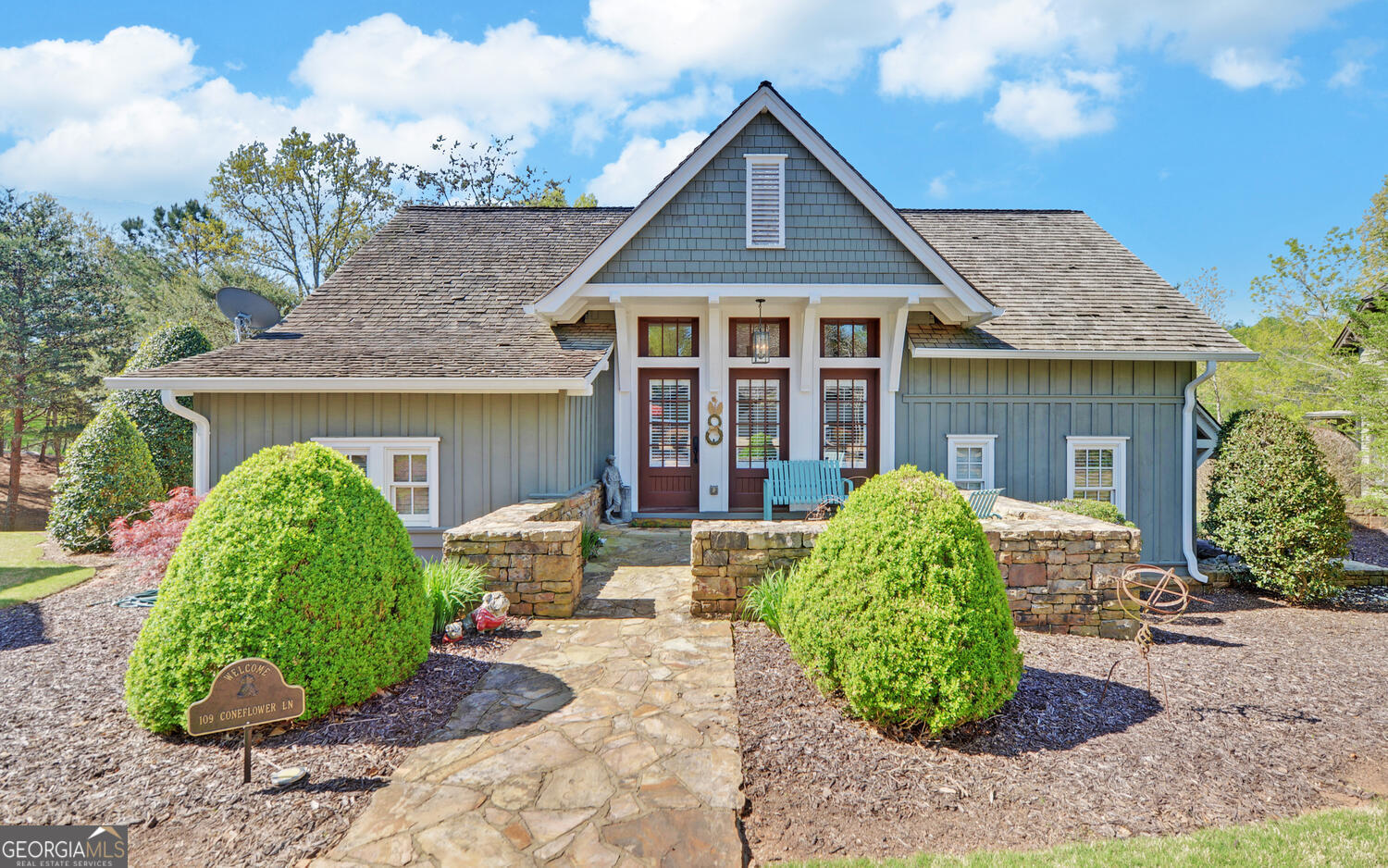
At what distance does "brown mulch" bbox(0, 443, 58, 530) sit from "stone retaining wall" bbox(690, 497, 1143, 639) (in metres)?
20.0

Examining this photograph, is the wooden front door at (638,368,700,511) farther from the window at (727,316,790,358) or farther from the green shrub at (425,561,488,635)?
the green shrub at (425,561,488,635)

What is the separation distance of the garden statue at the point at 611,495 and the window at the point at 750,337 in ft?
8.22

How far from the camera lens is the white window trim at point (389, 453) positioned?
7738 mm

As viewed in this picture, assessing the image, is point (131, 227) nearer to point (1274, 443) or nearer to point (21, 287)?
point (21, 287)

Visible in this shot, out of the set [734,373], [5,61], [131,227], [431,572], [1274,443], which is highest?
[131,227]

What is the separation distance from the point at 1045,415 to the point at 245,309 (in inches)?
466

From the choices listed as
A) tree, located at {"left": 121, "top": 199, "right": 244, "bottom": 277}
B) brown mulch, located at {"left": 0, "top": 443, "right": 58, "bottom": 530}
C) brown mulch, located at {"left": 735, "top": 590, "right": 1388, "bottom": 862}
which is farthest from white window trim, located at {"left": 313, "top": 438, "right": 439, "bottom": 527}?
tree, located at {"left": 121, "top": 199, "right": 244, "bottom": 277}

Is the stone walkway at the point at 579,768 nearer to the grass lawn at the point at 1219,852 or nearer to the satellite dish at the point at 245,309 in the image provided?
the grass lawn at the point at 1219,852

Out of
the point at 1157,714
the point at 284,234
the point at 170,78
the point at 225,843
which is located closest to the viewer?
the point at 225,843

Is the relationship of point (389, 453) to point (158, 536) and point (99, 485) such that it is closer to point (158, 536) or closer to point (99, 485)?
point (158, 536)

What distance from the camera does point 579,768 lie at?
301 centimetres

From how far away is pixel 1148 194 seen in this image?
19141 millimetres

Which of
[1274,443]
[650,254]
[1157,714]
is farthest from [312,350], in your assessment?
[1274,443]

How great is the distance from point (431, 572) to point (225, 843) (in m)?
2.58
